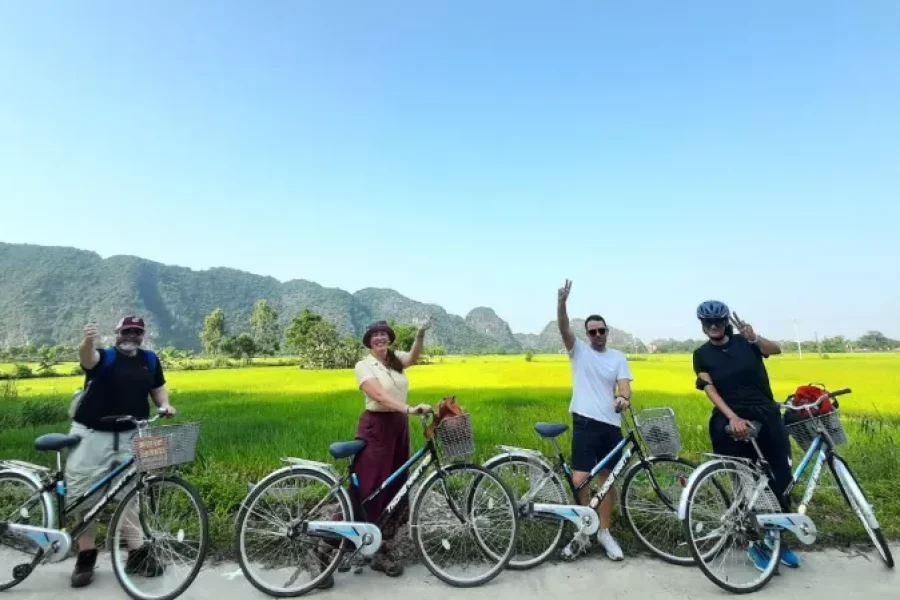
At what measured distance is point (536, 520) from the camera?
3635 millimetres

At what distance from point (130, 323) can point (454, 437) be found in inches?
98.3

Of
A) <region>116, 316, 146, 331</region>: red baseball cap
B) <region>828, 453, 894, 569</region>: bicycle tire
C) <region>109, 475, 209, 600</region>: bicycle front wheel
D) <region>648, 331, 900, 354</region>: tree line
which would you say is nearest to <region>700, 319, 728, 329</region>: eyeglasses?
<region>828, 453, 894, 569</region>: bicycle tire

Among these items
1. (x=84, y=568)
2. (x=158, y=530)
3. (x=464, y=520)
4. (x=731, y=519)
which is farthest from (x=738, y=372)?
(x=84, y=568)

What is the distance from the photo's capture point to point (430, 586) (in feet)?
10.4

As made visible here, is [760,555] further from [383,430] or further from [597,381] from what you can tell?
[383,430]

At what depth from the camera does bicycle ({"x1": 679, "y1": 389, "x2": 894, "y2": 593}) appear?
3189 mm

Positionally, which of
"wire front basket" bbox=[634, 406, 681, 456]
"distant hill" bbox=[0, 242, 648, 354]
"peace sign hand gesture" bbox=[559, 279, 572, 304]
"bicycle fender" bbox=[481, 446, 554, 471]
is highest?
"distant hill" bbox=[0, 242, 648, 354]

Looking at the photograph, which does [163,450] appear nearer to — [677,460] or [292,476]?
[292,476]

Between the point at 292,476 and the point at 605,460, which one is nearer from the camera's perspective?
the point at 292,476

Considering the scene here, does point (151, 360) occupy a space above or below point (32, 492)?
above

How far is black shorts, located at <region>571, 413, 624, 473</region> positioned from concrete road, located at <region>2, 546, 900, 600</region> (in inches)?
26.4

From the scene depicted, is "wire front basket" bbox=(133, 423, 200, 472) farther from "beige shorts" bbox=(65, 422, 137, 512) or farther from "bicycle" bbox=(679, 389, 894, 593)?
"bicycle" bbox=(679, 389, 894, 593)

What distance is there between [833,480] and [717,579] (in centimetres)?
140

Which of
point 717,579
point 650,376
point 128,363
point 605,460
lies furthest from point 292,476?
point 650,376
